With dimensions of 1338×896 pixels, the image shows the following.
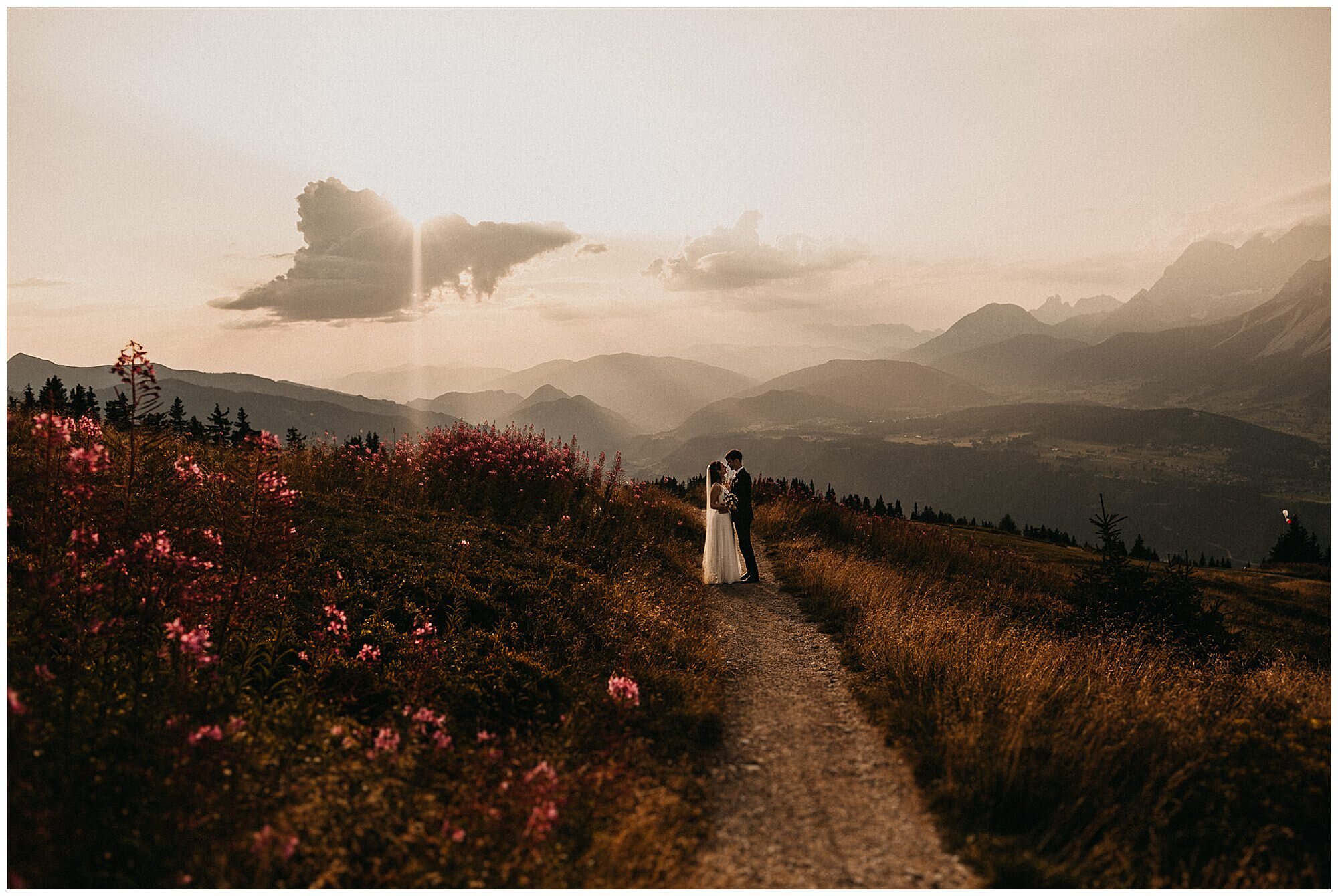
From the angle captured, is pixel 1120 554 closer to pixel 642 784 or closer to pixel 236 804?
pixel 642 784

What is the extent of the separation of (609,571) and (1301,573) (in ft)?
130

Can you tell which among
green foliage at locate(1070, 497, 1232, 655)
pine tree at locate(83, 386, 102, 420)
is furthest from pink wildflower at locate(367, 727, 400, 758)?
green foliage at locate(1070, 497, 1232, 655)

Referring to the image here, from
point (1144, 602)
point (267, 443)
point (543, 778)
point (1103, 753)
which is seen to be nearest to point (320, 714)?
point (543, 778)

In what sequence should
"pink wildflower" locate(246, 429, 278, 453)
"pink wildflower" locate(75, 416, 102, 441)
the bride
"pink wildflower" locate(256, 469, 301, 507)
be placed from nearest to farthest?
1. "pink wildflower" locate(256, 469, 301, 507)
2. "pink wildflower" locate(246, 429, 278, 453)
3. "pink wildflower" locate(75, 416, 102, 441)
4. the bride

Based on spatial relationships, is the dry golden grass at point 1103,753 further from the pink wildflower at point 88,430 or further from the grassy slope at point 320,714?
the pink wildflower at point 88,430

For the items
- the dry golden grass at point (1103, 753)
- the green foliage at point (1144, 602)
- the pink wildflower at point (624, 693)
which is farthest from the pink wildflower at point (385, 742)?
the green foliage at point (1144, 602)

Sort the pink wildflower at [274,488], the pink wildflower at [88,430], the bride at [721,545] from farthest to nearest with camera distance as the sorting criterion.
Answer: the bride at [721,545]
the pink wildflower at [88,430]
the pink wildflower at [274,488]

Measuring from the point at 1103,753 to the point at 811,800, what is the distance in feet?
→ 8.54

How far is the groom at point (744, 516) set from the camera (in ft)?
43.7

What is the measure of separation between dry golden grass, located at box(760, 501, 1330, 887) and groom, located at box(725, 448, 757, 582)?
3.41m

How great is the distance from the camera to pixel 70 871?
12.6 feet

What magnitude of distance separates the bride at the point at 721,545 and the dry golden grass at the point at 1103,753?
3520 mm

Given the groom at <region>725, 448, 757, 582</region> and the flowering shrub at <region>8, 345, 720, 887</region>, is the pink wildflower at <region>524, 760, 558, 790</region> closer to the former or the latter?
the flowering shrub at <region>8, 345, 720, 887</region>

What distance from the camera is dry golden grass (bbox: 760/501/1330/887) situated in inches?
183
